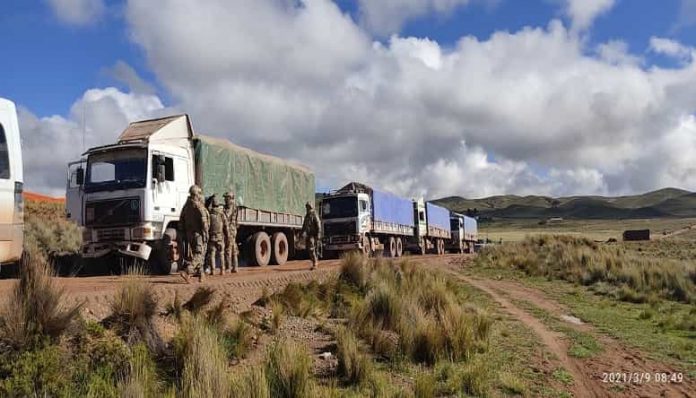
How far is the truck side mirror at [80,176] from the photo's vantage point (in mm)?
14375

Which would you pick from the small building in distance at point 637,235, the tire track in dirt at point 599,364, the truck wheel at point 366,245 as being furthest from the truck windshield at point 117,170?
the small building in distance at point 637,235

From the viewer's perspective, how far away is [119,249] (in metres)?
13.4

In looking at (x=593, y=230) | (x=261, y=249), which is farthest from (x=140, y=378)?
(x=593, y=230)

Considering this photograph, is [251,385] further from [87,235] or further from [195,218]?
[87,235]

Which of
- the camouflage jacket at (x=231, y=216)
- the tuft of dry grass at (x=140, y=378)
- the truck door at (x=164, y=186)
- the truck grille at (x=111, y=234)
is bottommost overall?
the tuft of dry grass at (x=140, y=378)

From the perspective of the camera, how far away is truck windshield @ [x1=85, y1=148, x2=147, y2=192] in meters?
13.7

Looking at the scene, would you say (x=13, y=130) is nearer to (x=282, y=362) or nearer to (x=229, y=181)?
(x=282, y=362)

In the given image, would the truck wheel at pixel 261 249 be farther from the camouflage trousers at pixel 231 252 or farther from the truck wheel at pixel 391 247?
the truck wheel at pixel 391 247

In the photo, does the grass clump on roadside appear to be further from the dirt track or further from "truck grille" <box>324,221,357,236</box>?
"truck grille" <box>324,221,357,236</box>

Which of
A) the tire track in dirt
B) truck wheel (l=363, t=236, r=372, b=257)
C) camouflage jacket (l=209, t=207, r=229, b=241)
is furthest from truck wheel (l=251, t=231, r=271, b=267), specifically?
truck wheel (l=363, t=236, r=372, b=257)

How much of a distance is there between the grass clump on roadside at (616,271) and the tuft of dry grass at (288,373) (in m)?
14.4

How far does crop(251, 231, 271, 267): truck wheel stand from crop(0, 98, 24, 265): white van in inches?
418

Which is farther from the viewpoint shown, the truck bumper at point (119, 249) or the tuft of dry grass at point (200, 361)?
the truck bumper at point (119, 249)

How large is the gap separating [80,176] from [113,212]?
5.55 ft
